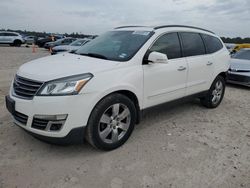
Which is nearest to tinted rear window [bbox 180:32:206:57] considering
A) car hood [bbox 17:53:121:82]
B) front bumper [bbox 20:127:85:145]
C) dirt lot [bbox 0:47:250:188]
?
dirt lot [bbox 0:47:250:188]

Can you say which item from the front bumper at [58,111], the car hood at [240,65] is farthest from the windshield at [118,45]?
the car hood at [240,65]

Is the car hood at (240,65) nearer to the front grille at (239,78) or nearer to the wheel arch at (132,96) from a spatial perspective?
the front grille at (239,78)

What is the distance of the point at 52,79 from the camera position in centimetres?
283

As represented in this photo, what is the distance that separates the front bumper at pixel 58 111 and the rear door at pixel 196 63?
225cm

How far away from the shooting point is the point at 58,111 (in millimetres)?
2764

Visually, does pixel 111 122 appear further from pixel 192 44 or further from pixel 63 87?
pixel 192 44

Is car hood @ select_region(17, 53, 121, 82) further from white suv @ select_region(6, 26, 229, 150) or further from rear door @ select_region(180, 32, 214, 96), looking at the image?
rear door @ select_region(180, 32, 214, 96)

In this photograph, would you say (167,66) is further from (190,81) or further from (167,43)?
(190,81)

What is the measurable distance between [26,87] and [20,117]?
15.3 inches

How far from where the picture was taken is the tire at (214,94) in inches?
203

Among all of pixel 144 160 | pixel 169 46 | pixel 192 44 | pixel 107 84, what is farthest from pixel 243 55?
pixel 107 84

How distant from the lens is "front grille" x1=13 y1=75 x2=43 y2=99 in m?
2.87

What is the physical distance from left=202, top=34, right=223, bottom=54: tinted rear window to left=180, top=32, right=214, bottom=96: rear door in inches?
6.4

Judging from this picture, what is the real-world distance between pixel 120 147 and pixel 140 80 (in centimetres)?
101
